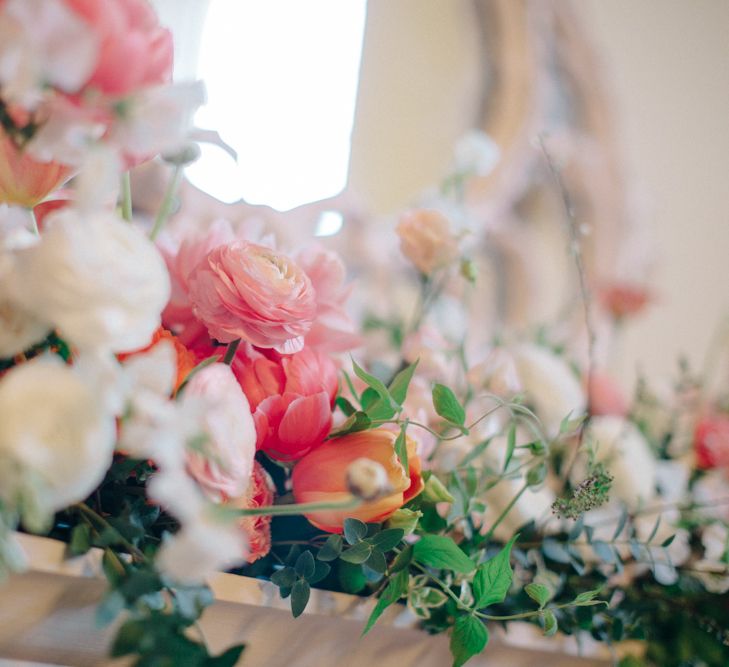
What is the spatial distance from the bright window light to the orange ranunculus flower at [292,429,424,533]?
1.86 ft

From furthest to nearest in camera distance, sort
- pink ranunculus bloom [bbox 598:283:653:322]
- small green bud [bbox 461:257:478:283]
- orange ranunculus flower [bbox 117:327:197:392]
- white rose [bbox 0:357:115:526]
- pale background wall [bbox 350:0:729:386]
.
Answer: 1. pale background wall [bbox 350:0:729:386]
2. pink ranunculus bloom [bbox 598:283:653:322]
3. small green bud [bbox 461:257:478:283]
4. orange ranunculus flower [bbox 117:327:197:392]
5. white rose [bbox 0:357:115:526]

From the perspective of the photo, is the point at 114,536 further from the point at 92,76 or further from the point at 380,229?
the point at 380,229

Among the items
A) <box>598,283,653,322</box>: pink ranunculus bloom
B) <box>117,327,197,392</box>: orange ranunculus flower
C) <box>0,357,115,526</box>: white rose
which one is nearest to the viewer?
<box>0,357,115,526</box>: white rose

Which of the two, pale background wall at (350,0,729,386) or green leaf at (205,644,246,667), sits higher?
pale background wall at (350,0,729,386)

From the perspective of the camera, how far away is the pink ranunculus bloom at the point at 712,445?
624 mm

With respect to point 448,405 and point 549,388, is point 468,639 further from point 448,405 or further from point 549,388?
point 549,388

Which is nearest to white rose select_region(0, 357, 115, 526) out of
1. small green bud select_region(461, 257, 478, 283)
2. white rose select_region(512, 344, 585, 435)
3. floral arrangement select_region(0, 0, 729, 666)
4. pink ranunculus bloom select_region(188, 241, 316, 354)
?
floral arrangement select_region(0, 0, 729, 666)

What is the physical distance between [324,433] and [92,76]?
0.20m

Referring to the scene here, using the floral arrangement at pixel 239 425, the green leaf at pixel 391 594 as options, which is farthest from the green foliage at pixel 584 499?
the green leaf at pixel 391 594

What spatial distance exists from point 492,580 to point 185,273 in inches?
9.4

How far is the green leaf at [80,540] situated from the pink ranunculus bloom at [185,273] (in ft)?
0.38

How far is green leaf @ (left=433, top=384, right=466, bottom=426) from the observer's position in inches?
13.6

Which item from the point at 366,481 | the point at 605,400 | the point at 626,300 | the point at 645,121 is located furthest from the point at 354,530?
the point at 645,121

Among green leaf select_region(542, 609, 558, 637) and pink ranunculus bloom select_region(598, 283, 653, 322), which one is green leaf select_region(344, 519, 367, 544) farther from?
pink ranunculus bloom select_region(598, 283, 653, 322)
